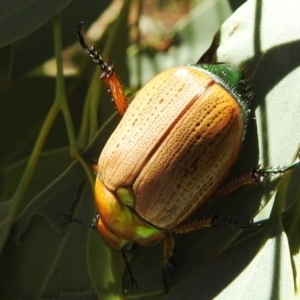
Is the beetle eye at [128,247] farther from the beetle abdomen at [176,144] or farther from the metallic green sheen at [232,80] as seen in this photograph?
the metallic green sheen at [232,80]

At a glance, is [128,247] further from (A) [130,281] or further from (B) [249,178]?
(B) [249,178]

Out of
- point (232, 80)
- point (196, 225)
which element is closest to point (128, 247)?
point (196, 225)

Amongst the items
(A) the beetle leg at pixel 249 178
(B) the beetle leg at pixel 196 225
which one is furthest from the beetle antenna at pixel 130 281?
(A) the beetle leg at pixel 249 178

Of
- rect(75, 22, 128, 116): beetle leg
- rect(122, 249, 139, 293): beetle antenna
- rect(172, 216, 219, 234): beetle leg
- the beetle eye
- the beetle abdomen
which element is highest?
rect(75, 22, 128, 116): beetle leg

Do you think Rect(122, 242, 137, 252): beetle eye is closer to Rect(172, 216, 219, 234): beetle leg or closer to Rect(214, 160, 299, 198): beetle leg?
Rect(172, 216, 219, 234): beetle leg

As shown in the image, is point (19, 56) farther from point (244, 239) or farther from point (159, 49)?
point (244, 239)

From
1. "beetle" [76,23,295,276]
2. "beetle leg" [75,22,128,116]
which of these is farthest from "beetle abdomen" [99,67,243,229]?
"beetle leg" [75,22,128,116]
